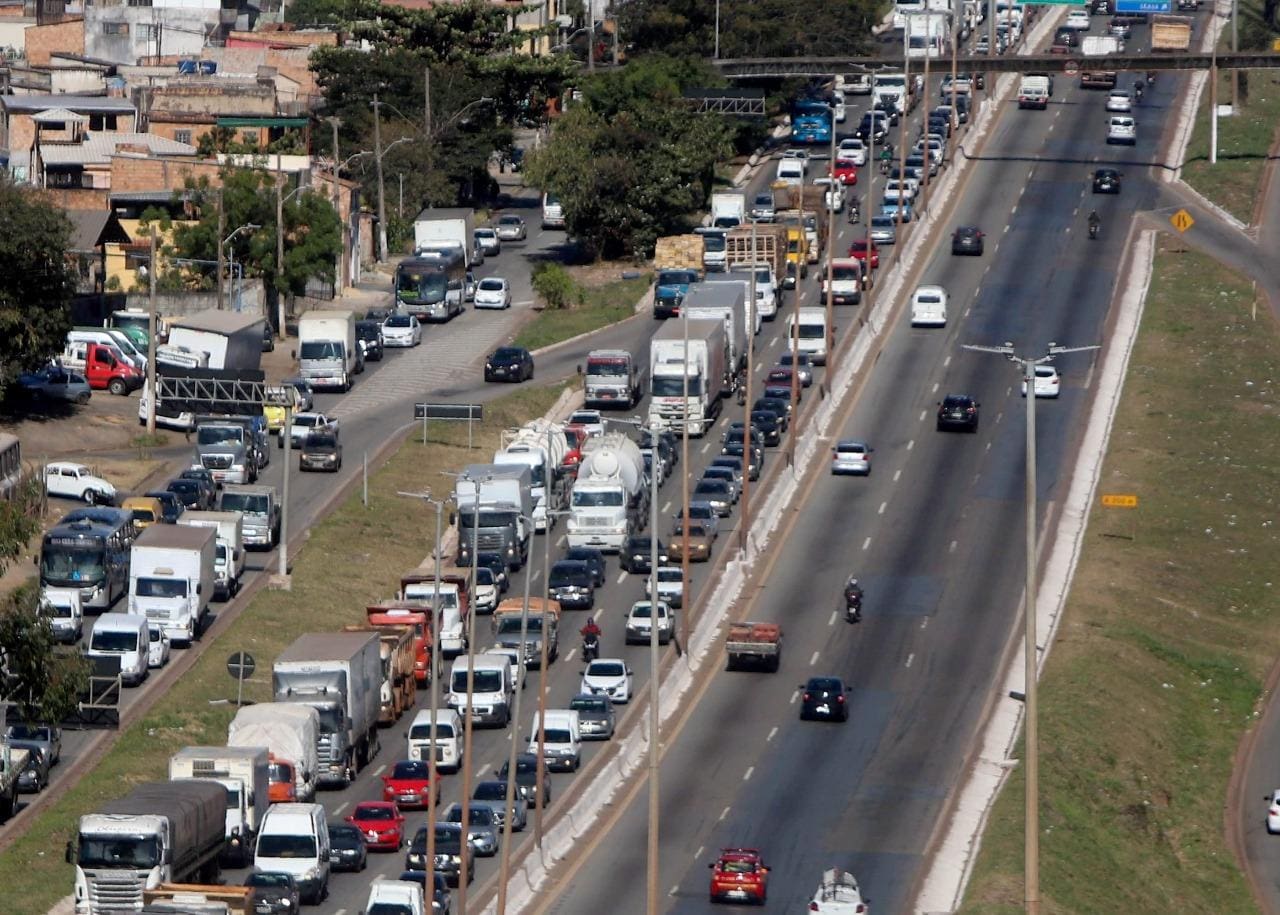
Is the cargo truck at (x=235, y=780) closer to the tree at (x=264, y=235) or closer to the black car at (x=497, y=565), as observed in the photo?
the black car at (x=497, y=565)

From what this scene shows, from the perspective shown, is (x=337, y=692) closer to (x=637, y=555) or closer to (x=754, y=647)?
(x=754, y=647)

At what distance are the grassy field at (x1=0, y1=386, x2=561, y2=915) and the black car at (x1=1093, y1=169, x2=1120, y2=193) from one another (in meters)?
46.6

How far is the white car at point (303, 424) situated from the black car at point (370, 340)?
45.1 ft

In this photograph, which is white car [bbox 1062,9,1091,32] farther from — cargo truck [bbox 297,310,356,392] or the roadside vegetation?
cargo truck [bbox 297,310,356,392]

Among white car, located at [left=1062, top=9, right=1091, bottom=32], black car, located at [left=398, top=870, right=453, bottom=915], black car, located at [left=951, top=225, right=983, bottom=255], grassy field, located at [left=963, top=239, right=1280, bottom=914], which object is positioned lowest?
grassy field, located at [left=963, top=239, right=1280, bottom=914]

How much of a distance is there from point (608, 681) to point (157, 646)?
12940 mm

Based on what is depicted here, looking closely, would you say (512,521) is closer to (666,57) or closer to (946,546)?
(946,546)

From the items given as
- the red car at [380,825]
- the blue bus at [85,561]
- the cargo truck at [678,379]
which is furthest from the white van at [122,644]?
the cargo truck at [678,379]

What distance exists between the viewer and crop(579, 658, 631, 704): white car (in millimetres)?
75875

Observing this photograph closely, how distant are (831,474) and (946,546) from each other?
881cm

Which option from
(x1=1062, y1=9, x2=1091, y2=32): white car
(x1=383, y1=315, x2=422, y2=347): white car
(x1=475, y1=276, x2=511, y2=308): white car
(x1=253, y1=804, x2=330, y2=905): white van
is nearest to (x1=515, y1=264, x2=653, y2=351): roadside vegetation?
(x1=475, y1=276, x2=511, y2=308): white car

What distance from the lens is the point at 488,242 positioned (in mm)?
140000

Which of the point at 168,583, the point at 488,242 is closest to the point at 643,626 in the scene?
the point at 168,583

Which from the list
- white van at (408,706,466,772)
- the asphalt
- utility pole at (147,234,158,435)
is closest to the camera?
the asphalt
